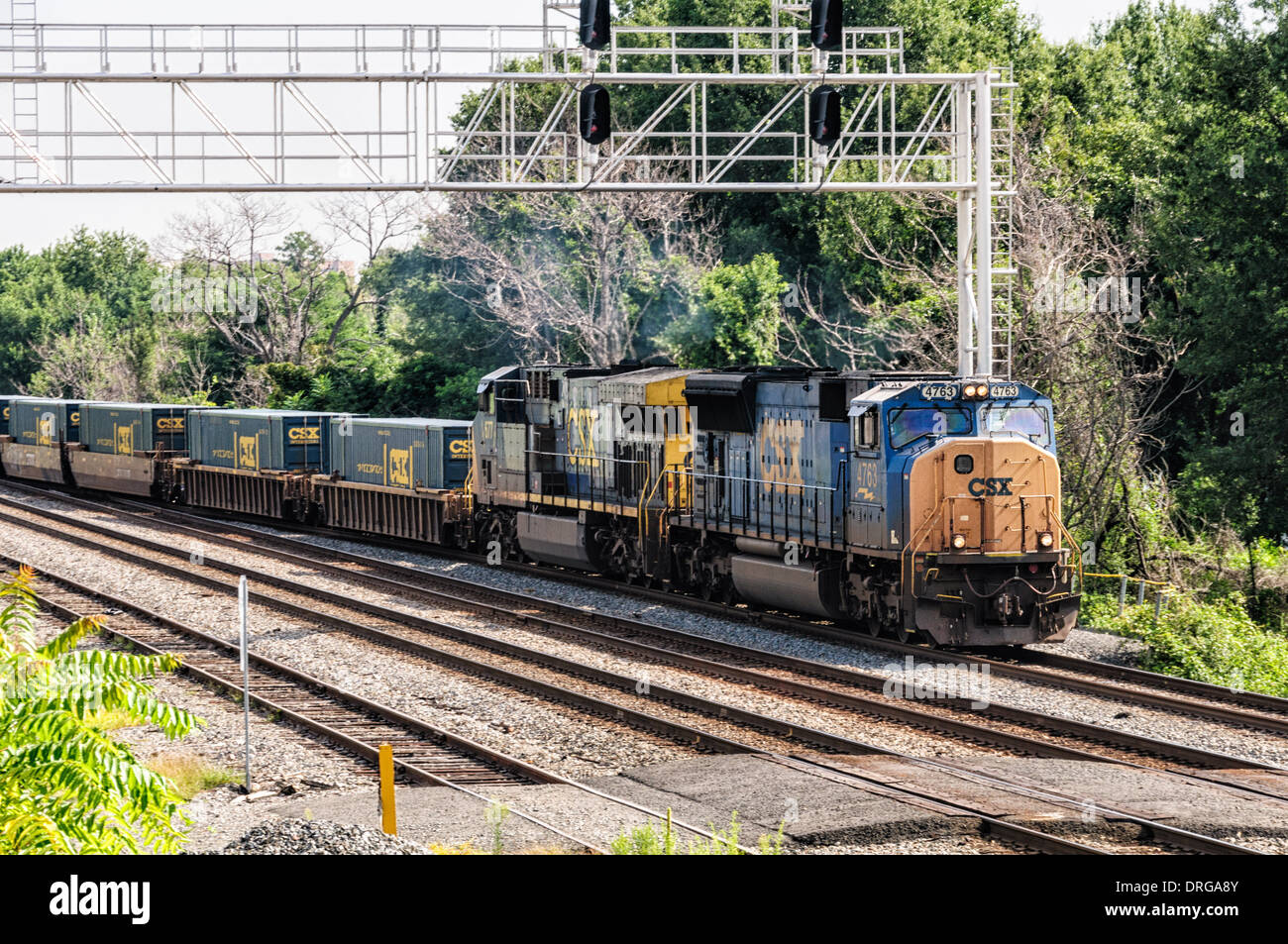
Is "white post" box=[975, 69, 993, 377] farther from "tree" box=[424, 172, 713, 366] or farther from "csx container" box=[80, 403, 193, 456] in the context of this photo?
"csx container" box=[80, 403, 193, 456]

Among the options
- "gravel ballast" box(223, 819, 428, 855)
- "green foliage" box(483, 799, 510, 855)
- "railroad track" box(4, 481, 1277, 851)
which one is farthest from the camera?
"railroad track" box(4, 481, 1277, 851)

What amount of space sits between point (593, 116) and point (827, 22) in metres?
3.55

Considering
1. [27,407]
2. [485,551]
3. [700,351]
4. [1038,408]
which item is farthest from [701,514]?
[27,407]

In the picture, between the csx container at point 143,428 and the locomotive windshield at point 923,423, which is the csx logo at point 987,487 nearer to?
the locomotive windshield at point 923,423

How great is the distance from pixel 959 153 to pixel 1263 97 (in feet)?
35.3

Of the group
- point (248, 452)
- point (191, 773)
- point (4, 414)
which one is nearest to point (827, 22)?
point (191, 773)

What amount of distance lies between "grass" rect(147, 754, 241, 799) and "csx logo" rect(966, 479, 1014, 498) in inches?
370

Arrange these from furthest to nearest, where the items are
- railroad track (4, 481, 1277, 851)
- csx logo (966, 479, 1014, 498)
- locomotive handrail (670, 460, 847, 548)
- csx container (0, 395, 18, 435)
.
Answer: csx container (0, 395, 18, 435) < locomotive handrail (670, 460, 847, 548) < csx logo (966, 479, 1014, 498) < railroad track (4, 481, 1277, 851)

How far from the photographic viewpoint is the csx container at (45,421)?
4728cm

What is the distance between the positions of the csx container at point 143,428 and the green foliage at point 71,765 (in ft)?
122

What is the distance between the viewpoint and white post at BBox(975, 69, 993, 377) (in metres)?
21.5

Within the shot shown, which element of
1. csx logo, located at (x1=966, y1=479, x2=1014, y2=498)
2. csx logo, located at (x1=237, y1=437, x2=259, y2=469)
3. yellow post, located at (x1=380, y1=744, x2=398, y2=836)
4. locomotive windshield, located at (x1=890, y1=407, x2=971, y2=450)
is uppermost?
locomotive windshield, located at (x1=890, y1=407, x2=971, y2=450)

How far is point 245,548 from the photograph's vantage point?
103ft

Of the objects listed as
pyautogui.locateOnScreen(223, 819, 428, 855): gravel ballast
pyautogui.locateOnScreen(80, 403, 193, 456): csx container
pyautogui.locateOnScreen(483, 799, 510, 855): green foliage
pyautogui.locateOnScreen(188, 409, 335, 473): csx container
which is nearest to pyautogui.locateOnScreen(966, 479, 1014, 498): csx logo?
pyautogui.locateOnScreen(483, 799, 510, 855): green foliage
